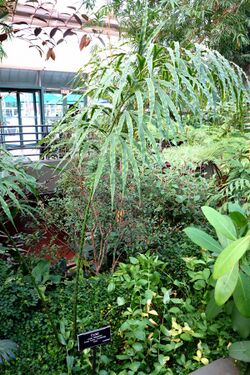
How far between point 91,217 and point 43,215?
36 centimetres

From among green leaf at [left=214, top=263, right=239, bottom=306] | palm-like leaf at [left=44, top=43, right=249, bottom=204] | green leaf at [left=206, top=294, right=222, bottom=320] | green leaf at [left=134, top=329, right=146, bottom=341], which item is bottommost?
green leaf at [left=134, top=329, right=146, bottom=341]

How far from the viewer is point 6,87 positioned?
834 centimetres

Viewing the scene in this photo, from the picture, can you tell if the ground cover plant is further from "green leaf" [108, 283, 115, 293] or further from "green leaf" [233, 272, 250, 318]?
"green leaf" [233, 272, 250, 318]

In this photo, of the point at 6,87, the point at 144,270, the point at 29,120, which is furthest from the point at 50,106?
the point at 144,270

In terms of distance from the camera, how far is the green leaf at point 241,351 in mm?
1443

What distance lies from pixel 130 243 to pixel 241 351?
3.56 feet

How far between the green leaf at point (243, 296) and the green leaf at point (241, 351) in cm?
23

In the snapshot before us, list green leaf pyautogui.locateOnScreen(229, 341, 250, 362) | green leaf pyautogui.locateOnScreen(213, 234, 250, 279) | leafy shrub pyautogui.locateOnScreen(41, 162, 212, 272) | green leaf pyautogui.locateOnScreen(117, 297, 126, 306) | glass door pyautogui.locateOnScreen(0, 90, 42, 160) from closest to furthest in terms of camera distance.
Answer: green leaf pyautogui.locateOnScreen(213, 234, 250, 279)
green leaf pyautogui.locateOnScreen(229, 341, 250, 362)
green leaf pyautogui.locateOnScreen(117, 297, 126, 306)
leafy shrub pyautogui.locateOnScreen(41, 162, 212, 272)
glass door pyautogui.locateOnScreen(0, 90, 42, 160)

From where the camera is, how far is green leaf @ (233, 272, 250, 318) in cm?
134

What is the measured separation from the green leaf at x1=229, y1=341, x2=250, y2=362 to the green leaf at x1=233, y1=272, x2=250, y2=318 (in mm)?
230

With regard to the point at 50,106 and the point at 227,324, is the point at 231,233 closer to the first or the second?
the point at 227,324

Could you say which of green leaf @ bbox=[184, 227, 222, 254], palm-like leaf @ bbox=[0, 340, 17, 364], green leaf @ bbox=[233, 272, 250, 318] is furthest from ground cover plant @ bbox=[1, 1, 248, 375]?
green leaf @ bbox=[233, 272, 250, 318]

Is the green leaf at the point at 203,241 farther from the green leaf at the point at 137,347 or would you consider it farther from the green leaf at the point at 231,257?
the green leaf at the point at 137,347

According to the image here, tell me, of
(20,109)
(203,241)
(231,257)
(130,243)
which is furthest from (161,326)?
(20,109)
